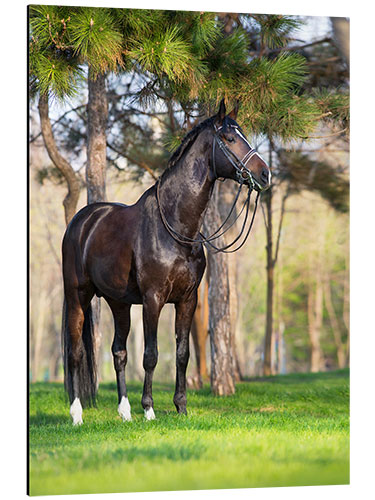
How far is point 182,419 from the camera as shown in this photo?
5.56m

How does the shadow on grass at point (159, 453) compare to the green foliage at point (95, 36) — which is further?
the green foliage at point (95, 36)

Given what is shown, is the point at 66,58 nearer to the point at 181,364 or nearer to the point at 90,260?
the point at 90,260

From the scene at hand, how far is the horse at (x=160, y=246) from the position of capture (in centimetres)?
542

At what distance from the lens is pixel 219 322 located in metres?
8.54

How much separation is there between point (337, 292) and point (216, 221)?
63.8 feet

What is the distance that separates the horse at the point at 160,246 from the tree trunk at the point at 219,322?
2.47 meters

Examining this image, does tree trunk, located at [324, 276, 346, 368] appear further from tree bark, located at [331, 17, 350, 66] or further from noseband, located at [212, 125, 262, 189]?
noseband, located at [212, 125, 262, 189]

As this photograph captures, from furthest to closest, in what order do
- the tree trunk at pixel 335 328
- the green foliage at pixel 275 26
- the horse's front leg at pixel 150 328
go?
the tree trunk at pixel 335 328 → the green foliage at pixel 275 26 → the horse's front leg at pixel 150 328

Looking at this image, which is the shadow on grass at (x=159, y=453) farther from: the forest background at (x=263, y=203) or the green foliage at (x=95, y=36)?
the green foliage at (x=95, y=36)

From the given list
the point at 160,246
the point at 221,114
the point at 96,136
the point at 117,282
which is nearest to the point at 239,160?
the point at 221,114

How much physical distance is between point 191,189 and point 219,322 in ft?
10.8

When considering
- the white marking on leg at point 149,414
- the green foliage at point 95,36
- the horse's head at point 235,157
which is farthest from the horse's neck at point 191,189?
the white marking on leg at point 149,414

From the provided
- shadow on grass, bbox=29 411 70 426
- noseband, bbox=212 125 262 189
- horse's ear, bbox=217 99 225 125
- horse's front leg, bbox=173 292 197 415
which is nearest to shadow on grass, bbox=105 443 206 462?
horse's front leg, bbox=173 292 197 415

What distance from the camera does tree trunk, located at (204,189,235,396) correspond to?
848cm
